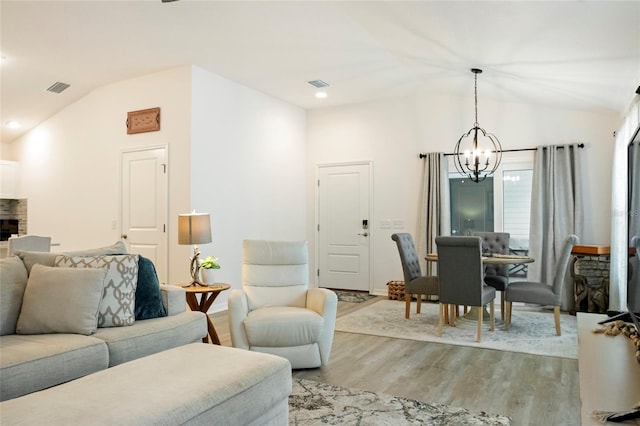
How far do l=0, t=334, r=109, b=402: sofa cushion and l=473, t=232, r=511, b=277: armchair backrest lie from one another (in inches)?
176

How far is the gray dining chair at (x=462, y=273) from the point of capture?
433 centimetres

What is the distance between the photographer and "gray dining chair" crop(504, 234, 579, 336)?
451cm

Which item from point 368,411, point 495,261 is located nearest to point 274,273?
point 368,411

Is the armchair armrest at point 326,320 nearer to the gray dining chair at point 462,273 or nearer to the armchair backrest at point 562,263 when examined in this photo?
the gray dining chair at point 462,273

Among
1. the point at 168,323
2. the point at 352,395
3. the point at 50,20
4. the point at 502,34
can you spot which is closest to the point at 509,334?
the point at 352,395

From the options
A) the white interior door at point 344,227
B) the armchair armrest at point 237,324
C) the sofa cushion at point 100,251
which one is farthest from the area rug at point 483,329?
the sofa cushion at point 100,251

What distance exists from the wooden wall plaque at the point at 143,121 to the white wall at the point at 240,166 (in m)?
0.57

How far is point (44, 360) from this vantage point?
229 centimetres

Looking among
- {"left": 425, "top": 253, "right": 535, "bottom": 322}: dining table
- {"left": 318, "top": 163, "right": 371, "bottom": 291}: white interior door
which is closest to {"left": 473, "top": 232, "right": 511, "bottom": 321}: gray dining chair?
{"left": 425, "top": 253, "right": 535, "bottom": 322}: dining table

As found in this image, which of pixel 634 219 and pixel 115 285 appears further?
pixel 115 285

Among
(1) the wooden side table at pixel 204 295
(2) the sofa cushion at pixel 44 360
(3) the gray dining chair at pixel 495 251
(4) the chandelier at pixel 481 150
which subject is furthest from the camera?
(4) the chandelier at pixel 481 150

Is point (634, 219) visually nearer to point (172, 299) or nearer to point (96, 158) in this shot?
point (172, 299)

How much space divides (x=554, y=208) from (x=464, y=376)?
3376mm

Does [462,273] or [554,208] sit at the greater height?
[554,208]
